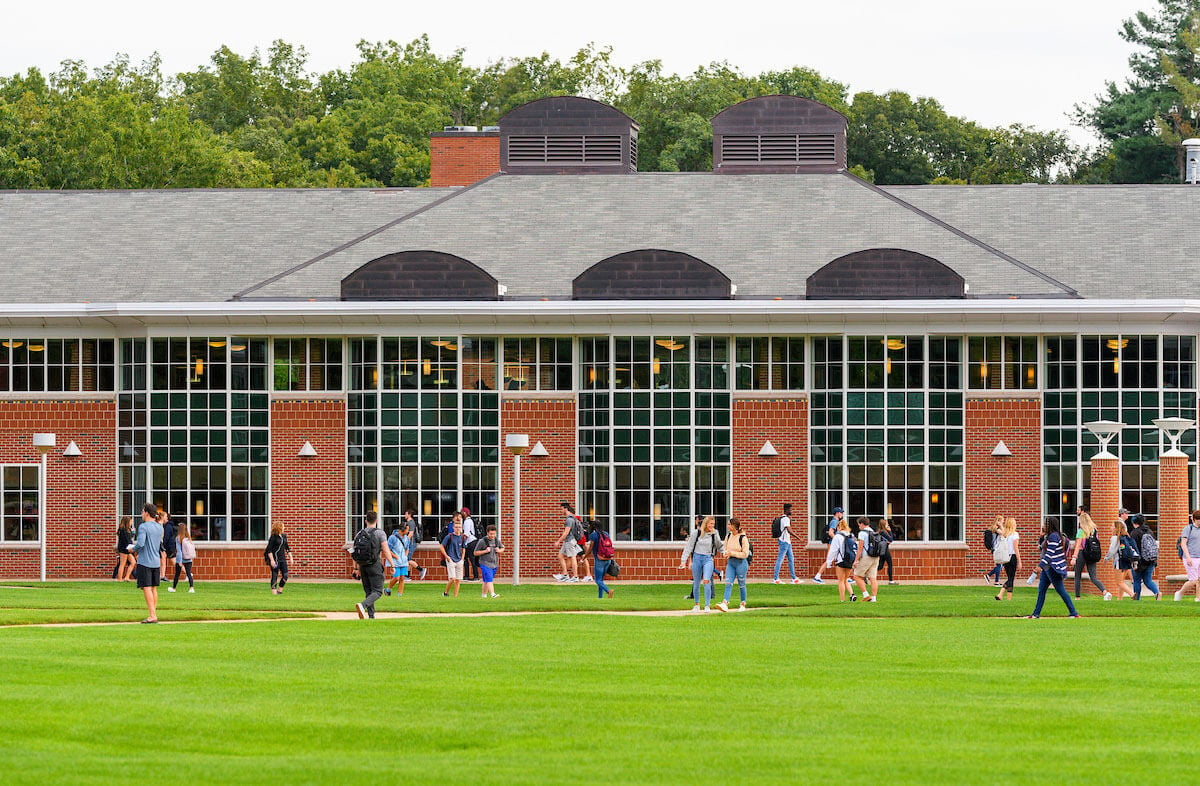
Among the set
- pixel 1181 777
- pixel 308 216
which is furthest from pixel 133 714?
pixel 308 216

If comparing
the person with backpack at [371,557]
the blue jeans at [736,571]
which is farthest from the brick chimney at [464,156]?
the person with backpack at [371,557]

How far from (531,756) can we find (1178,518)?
23710mm

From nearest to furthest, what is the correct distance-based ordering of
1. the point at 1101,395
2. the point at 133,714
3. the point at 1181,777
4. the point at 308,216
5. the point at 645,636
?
the point at 1181,777, the point at 133,714, the point at 645,636, the point at 1101,395, the point at 308,216

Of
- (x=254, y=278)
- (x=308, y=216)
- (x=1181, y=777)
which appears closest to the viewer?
(x=1181, y=777)

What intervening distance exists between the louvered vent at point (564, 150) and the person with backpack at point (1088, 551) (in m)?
19.9

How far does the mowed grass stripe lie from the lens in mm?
13188

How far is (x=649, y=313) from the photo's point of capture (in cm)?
3931

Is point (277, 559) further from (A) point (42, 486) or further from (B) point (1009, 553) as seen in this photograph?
(B) point (1009, 553)

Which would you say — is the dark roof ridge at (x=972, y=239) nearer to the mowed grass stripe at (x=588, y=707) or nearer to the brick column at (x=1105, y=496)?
the brick column at (x=1105, y=496)

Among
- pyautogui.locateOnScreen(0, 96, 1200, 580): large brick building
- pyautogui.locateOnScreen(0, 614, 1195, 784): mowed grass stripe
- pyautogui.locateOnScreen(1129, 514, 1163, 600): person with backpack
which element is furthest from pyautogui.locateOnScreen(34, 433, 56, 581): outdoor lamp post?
pyautogui.locateOnScreen(1129, 514, 1163, 600): person with backpack

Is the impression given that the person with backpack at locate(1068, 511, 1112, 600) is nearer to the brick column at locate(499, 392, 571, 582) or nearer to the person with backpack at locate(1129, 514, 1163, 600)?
the person with backpack at locate(1129, 514, 1163, 600)

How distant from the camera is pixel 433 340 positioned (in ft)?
132

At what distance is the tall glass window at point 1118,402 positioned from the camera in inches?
1558

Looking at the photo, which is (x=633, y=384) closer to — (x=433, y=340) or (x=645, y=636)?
(x=433, y=340)
